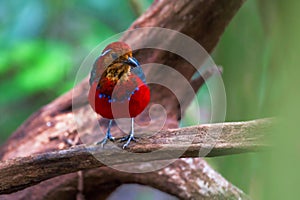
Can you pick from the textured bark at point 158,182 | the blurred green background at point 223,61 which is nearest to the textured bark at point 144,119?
the textured bark at point 158,182

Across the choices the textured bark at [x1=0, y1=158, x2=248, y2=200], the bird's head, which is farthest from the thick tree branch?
the textured bark at [x1=0, y1=158, x2=248, y2=200]

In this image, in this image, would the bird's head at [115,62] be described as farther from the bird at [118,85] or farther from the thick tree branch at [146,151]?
the thick tree branch at [146,151]

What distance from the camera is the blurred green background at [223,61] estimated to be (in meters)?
0.29

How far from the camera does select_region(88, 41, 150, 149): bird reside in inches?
61.7

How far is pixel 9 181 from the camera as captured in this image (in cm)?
149

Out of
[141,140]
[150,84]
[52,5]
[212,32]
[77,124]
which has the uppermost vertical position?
[52,5]

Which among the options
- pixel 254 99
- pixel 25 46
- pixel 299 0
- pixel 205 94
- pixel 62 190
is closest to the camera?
pixel 299 0

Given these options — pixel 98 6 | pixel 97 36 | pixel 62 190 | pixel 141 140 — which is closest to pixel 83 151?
pixel 141 140

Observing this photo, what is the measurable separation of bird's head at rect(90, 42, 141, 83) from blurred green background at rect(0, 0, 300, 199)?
45 centimetres

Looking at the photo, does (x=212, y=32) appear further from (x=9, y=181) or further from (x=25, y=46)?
(x=25, y=46)

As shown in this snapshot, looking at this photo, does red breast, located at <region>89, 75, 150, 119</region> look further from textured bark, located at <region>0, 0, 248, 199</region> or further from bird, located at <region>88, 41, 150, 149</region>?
textured bark, located at <region>0, 0, 248, 199</region>

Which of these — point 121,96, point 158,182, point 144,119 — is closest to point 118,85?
point 121,96

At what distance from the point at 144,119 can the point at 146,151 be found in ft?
3.29

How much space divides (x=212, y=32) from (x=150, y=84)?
15.8 inches
